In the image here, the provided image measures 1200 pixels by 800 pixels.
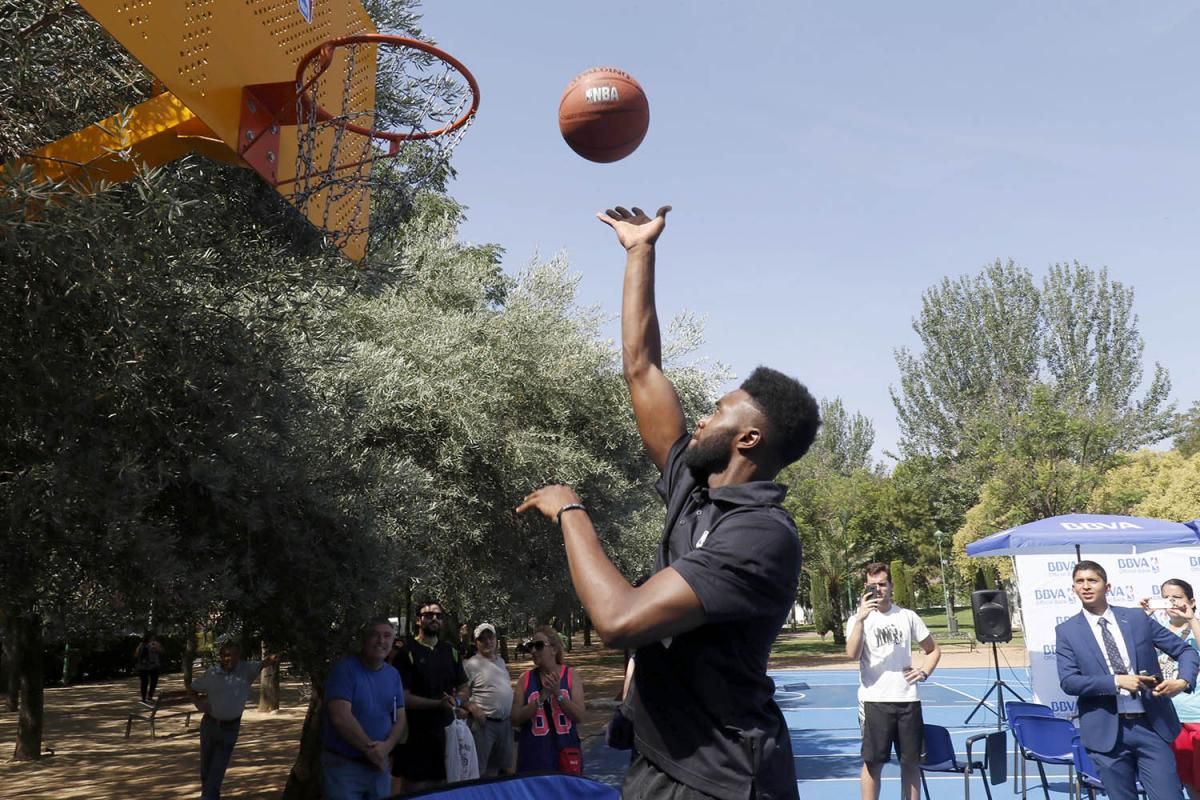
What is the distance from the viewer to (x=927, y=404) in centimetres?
5319

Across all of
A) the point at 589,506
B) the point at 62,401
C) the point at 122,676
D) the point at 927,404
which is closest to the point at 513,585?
the point at 589,506

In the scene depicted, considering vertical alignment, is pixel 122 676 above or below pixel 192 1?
below

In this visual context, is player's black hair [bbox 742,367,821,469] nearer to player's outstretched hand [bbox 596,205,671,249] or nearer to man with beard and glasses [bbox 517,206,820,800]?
man with beard and glasses [bbox 517,206,820,800]

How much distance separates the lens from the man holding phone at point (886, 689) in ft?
27.7

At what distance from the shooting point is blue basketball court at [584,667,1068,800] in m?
11.0

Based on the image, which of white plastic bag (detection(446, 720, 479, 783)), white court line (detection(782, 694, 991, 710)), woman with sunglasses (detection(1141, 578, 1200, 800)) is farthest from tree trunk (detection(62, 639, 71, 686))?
woman with sunglasses (detection(1141, 578, 1200, 800))

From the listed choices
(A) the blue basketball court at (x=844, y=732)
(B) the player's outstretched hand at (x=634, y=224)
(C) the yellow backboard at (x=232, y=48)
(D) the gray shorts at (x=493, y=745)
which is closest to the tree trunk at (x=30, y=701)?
(A) the blue basketball court at (x=844, y=732)

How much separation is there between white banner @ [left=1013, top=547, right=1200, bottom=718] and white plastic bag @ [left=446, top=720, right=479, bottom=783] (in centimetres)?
734

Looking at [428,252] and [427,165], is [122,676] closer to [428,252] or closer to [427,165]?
[428,252]

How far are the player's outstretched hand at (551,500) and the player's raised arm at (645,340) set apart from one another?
1.72 ft

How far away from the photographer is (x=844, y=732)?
52.4ft

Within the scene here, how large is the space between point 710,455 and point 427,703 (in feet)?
21.4

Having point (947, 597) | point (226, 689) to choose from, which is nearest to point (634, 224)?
point (226, 689)

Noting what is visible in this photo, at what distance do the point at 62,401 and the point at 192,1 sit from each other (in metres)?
2.15
